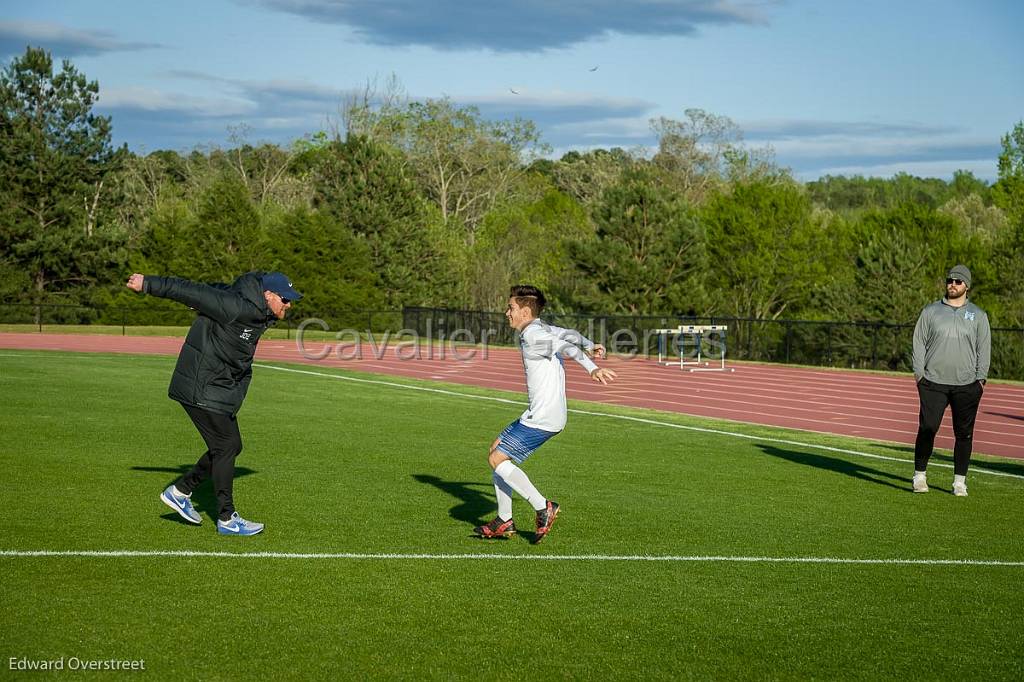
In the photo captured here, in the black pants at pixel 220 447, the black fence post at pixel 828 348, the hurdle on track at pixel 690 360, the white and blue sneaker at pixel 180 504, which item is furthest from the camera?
the black fence post at pixel 828 348

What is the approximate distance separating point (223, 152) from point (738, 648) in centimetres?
7878

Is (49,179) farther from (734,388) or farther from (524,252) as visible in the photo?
(734,388)

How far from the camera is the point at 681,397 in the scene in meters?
23.0

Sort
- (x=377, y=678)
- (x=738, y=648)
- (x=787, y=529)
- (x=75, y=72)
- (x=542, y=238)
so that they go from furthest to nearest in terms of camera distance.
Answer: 1. (x=542, y=238)
2. (x=75, y=72)
3. (x=787, y=529)
4. (x=738, y=648)
5. (x=377, y=678)

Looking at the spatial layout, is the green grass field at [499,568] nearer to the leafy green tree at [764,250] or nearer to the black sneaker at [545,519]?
the black sneaker at [545,519]

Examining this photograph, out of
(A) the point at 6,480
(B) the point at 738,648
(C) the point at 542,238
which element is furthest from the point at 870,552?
(C) the point at 542,238

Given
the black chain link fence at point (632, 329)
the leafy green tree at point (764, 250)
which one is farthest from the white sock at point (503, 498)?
the leafy green tree at point (764, 250)

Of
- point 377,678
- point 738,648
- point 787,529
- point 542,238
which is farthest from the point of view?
point 542,238

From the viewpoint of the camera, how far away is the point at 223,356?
8.02 meters

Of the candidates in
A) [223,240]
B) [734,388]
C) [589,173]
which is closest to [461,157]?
[589,173]

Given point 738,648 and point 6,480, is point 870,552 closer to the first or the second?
point 738,648

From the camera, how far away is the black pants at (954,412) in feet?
36.0

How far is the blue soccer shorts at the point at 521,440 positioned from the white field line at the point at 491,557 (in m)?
0.74

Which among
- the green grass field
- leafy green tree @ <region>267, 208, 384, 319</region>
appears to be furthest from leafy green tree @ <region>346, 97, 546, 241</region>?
the green grass field
